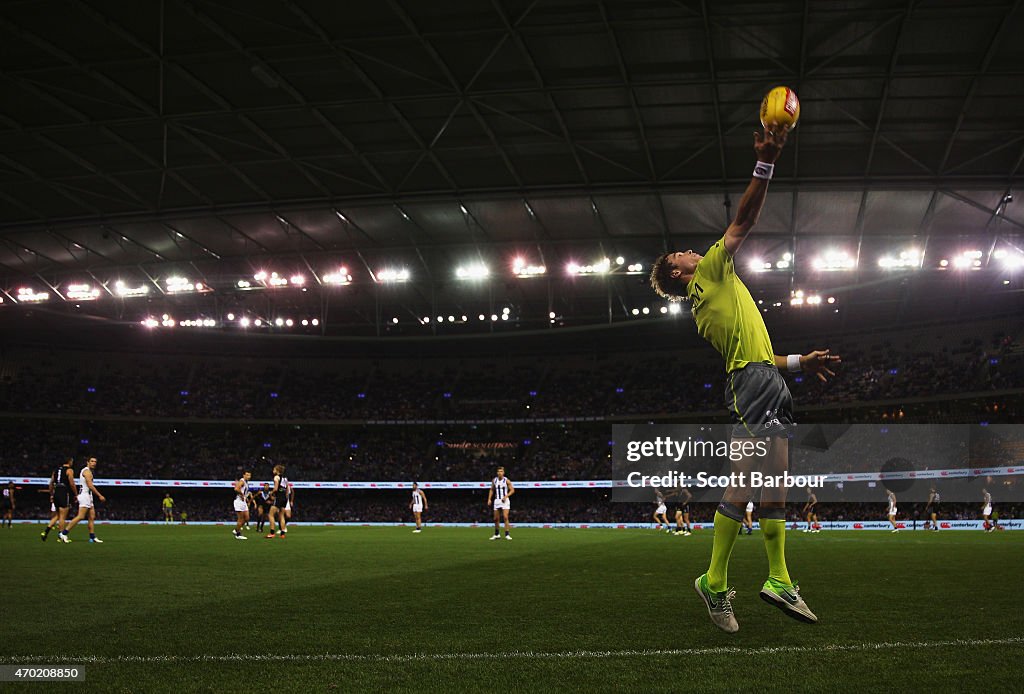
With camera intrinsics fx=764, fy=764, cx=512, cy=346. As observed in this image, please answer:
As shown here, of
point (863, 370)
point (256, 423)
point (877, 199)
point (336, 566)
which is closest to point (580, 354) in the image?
point (863, 370)

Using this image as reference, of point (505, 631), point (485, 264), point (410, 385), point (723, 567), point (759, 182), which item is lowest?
point (505, 631)

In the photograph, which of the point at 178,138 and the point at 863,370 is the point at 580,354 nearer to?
the point at 863,370

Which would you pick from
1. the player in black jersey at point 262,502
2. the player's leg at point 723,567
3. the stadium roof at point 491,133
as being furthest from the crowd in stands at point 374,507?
the player's leg at point 723,567

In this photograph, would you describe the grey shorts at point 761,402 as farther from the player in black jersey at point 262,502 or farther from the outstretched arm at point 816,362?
the player in black jersey at point 262,502

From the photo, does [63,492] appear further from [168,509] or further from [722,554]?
[168,509]

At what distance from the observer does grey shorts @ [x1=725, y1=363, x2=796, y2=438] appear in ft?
16.9

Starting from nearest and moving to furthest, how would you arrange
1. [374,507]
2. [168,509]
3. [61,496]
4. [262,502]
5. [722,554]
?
1. [722,554]
2. [61,496]
3. [262,502]
4. [168,509]
5. [374,507]

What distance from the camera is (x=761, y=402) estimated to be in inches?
203

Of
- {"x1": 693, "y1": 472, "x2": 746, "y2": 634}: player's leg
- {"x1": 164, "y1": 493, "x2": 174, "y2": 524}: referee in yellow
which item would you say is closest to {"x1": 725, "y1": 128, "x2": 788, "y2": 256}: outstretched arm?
{"x1": 693, "y1": 472, "x2": 746, "y2": 634}: player's leg

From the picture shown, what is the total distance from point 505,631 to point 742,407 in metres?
2.24

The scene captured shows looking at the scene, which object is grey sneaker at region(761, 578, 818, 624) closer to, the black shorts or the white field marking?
the white field marking

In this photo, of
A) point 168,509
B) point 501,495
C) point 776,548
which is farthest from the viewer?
point 168,509

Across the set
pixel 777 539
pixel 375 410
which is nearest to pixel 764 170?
pixel 777 539

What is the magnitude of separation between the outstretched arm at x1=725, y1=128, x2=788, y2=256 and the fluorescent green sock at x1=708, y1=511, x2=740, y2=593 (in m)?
1.93
